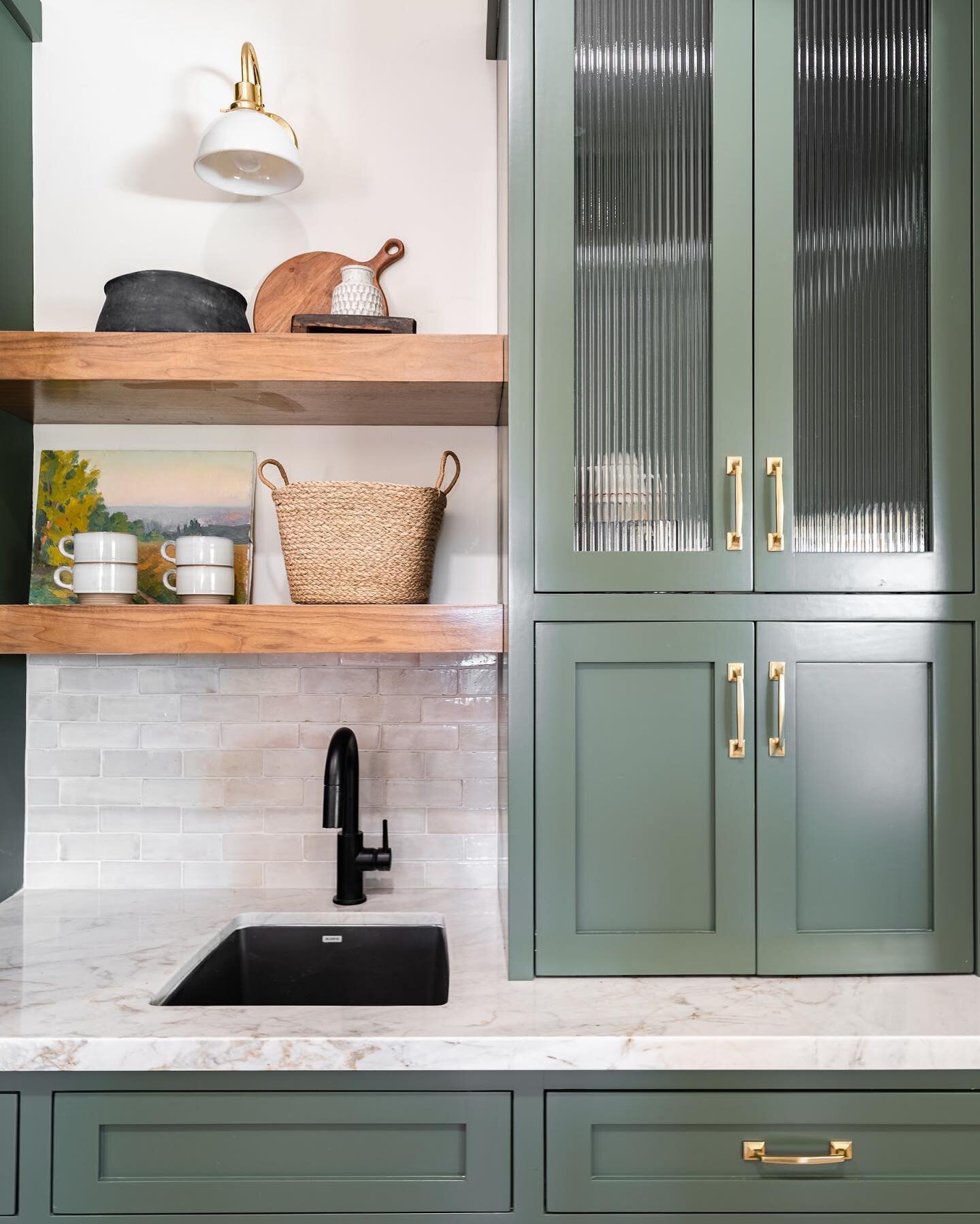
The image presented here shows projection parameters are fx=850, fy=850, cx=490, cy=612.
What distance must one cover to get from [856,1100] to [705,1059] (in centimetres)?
23

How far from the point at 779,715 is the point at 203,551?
1090mm

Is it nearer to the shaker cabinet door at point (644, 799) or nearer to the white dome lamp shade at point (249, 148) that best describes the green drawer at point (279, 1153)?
the shaker cabinet door at point (644, 799)

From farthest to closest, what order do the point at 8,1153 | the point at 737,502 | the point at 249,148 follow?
the point at 249,148, the point at 737,502, the point at 8,1153

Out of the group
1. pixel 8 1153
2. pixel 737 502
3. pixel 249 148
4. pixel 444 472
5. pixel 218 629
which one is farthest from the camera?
pixel 444 472

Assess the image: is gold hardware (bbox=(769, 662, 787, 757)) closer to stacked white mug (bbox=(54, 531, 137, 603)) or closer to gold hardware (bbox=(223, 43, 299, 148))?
stacked white mug (bbox=(54, 531, 137, 603))

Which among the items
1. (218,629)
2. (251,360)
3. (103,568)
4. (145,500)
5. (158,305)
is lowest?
(218,629)

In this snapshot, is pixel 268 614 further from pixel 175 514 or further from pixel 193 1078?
pixel 193 1078

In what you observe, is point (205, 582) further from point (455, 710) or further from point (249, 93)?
point (249, 93)

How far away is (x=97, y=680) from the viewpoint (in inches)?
74.0

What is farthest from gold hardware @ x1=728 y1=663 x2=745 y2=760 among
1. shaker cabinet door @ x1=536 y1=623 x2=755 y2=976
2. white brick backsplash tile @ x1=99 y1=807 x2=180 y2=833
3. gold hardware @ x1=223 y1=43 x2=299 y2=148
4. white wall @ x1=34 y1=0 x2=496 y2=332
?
gold hardware @ x1=223 y1=43 x2=299 y2=148

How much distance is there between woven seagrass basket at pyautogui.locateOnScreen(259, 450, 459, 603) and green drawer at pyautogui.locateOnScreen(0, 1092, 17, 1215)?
0.88 meters

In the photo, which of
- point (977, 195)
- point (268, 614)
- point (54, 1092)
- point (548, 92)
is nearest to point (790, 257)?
point (977, 195)

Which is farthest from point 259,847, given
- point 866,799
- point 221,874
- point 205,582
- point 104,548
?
point 866,799

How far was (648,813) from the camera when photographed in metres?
1.38
